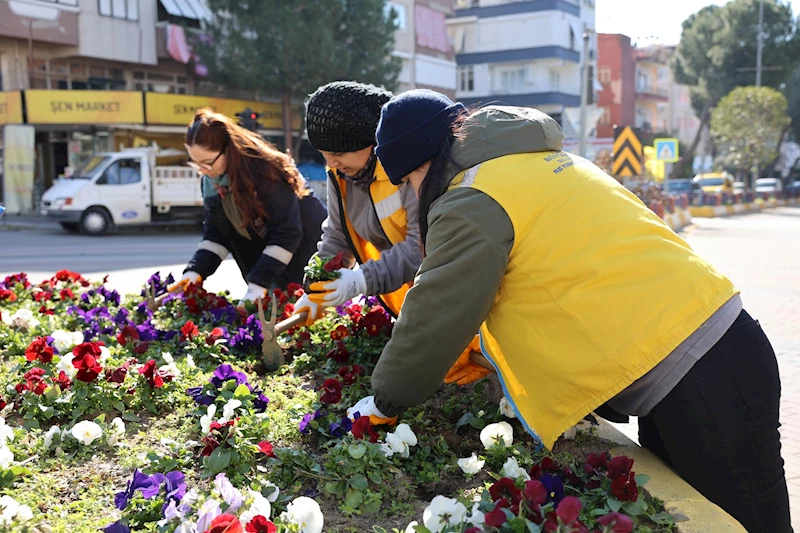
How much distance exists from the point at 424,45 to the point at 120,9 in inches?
648

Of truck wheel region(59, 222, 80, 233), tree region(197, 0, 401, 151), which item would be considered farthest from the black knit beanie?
tree region(197, 0, 401, 151)

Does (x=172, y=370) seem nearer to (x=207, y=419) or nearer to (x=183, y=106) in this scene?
(x=207, y=419)

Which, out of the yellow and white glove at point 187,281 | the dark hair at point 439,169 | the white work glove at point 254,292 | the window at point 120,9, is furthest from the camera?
the window at point 120,9

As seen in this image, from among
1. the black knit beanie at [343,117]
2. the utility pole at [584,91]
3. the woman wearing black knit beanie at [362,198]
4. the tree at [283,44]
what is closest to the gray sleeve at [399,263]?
the woman wearing black knit beanie at [362,198]

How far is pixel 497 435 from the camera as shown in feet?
7.53

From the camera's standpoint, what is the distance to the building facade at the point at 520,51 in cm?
4281

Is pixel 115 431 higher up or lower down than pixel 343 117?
lower down

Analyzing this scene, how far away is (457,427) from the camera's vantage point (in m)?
2.59

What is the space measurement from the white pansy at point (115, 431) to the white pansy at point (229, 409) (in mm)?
324

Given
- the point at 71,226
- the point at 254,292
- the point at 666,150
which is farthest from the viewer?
the point at 666,150

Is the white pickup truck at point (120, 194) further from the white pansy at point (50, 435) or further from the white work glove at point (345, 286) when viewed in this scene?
the white pansy at point (50, 435)

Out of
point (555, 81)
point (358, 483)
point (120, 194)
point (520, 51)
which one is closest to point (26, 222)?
point (120, 194)

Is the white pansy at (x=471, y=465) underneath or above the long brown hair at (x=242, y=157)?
underneath

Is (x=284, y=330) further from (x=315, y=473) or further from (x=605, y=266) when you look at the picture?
(x=605, y=266)
